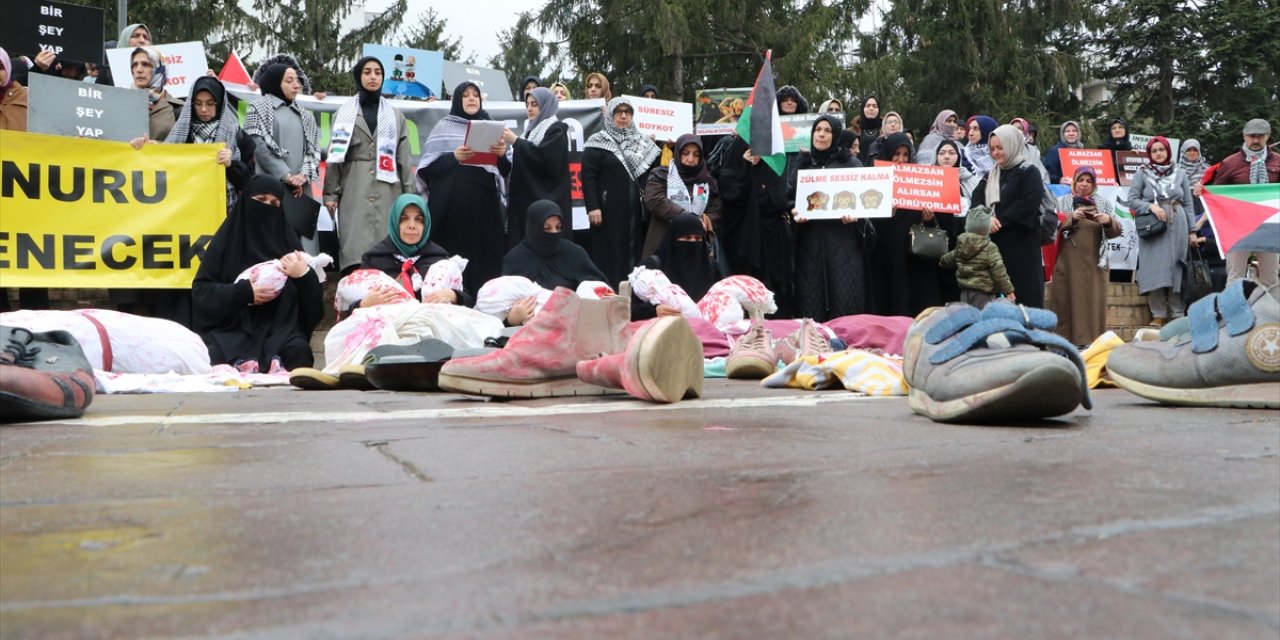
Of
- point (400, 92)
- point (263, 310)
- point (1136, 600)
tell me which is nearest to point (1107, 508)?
point (1136, 600)

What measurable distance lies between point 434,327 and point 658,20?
15.6 meters

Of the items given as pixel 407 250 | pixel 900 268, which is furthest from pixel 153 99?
pixel 900 268

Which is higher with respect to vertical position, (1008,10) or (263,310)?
(1008,10)

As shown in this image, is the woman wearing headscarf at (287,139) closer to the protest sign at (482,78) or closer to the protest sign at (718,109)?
the protest sign at (482,78)

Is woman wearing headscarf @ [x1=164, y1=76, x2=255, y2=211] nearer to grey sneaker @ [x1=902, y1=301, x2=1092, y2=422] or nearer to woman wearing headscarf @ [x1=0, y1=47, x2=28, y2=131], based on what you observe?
woman wearing headscarf @ [x1=0, y1=47, x2=28, y2=131]

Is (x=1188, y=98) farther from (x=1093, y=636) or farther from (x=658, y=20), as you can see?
(x=1093, y=636)

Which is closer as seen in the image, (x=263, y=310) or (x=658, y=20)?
(x=263, y=310)

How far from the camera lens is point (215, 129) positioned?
27.7ft

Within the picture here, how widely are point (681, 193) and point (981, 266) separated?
2356mm

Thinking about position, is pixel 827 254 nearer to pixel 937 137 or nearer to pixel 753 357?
pixel 937 137

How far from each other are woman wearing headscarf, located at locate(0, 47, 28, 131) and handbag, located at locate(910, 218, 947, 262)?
6497 millimetres

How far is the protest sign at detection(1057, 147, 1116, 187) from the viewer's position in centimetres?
1283

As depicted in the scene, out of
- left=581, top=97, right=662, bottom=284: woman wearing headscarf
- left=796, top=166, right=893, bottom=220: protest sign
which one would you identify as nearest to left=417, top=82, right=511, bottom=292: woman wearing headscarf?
left=581, top=97, right=662, bottom=284: woman wearing headscarf

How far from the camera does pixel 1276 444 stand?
259cm
